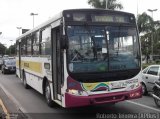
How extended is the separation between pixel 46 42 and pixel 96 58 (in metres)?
2.88

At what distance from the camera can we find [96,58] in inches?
354

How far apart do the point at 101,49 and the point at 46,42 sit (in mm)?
2868

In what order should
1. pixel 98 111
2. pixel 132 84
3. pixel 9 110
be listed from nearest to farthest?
1. pixel 132 84
2. pixel 98 111
3. pixel 9 110

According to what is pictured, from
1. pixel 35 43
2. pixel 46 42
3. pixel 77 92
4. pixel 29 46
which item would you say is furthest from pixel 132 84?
pixel 29 46

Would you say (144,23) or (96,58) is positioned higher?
(144,23)

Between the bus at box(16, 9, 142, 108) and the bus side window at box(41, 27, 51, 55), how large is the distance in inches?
31.2

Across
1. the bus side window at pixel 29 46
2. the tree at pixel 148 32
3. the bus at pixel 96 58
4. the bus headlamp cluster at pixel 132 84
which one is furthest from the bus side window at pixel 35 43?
the tree at pixel 148 32

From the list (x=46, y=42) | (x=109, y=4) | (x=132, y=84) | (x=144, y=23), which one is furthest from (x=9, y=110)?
(x=144, y=23)

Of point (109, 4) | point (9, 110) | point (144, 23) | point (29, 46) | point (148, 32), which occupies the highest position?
point (109, 4)

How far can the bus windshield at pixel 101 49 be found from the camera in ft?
29.1

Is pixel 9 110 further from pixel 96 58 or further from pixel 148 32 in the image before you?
pixel 148 32

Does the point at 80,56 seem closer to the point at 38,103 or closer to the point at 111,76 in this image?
the point at 111,76

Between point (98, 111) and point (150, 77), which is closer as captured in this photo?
point (98, 111)

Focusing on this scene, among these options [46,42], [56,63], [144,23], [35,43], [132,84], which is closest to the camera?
[132,84]
